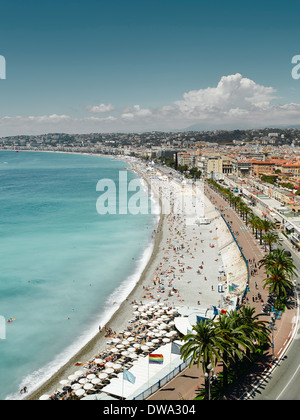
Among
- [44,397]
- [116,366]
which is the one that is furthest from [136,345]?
[44,397]

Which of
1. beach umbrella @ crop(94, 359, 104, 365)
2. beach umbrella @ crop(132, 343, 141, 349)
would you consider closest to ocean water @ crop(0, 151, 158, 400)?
beach umbrella @ crop(94, 359, 104, 365)

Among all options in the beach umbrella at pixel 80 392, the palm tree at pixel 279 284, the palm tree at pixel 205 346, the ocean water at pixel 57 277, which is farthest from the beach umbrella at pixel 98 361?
the palm tree at pixel 279 284

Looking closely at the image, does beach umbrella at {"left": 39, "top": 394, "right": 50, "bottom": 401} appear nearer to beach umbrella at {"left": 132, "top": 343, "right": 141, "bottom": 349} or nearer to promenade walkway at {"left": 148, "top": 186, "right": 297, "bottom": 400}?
promenade walkway at {"left": 148, "top": 186, "right": 297, "bottom": 400}

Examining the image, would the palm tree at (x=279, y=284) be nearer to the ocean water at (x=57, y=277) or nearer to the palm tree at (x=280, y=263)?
the palm tree at (x=280, y=263)

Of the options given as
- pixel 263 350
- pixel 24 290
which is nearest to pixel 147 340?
pixel 263 350

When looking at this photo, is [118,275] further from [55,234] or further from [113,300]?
[55,234]
